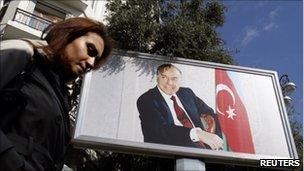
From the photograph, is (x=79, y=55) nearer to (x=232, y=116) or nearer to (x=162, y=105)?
(x=162, y=105)

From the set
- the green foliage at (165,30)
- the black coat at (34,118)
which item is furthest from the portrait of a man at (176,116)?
the black coat at (34,118)

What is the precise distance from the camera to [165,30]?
9.41 meters

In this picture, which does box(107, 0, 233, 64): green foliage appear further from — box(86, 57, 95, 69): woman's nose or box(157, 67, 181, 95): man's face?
box(86, 57, 95, 69): woman's nose

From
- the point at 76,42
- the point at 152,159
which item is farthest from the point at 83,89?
the point at 76,42

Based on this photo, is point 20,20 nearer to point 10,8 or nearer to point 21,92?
point 10,8

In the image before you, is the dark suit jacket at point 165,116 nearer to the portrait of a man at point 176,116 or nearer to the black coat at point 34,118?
the portrait of a man at point 176,116

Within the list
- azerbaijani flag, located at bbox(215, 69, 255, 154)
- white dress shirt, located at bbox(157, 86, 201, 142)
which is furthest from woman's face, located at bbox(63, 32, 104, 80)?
azerbaijani flag, located at bbox(215, 69, 255, 154)

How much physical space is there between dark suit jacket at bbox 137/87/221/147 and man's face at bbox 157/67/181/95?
0.41 ft

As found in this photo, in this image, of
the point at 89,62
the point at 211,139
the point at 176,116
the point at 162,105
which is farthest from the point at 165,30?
the point at 89,62

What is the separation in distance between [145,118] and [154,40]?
284 cm

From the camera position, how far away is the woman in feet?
3.52

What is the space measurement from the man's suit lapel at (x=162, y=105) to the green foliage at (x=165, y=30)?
1.58 meters

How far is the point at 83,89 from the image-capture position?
23.5 ft

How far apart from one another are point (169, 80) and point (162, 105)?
66 cm
